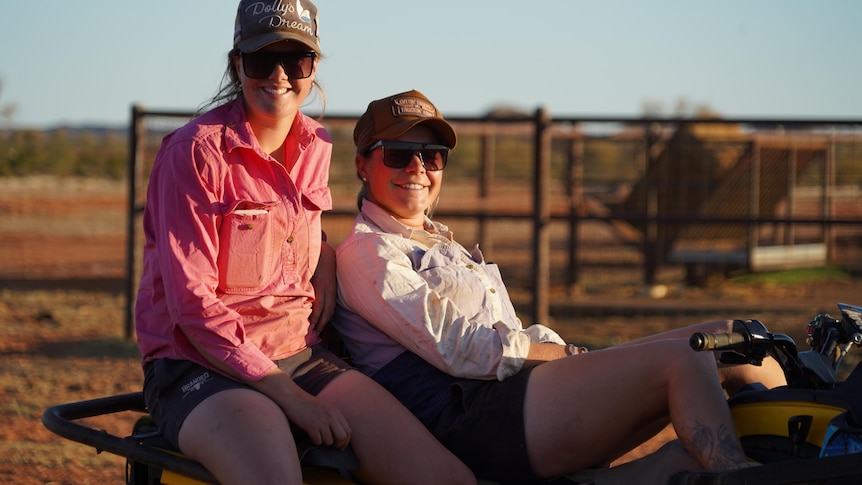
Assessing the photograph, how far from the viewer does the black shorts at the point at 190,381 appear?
2.74 metres

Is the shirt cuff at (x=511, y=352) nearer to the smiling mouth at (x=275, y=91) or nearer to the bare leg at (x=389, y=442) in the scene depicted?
the bare leg at (x=389, y=442)

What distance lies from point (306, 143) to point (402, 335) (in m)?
0.69

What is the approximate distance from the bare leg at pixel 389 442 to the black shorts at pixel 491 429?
0.07 m

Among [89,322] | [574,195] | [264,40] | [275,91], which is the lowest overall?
[89,322]

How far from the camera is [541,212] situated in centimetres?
817

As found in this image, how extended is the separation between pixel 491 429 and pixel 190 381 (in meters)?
0.81

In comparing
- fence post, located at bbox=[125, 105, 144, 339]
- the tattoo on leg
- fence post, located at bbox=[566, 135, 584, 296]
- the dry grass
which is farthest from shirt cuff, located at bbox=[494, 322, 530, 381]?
fence post, located at bbox=[566, 135, 584, 296]

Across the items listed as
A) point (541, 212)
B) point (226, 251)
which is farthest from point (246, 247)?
point (541, 212)

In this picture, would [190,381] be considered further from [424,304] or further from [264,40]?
[264,40]

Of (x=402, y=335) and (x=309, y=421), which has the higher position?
(x=402, y=335)

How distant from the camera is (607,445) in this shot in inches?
104

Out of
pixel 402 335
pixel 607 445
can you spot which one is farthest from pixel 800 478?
pixel 402 335

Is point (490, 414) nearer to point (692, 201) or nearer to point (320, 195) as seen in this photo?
point (320, 195)

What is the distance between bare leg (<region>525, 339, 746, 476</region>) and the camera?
7.95 ft
